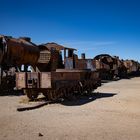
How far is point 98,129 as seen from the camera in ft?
23.1

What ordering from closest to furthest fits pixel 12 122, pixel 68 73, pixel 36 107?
pixel 12 122 → pixel 36 107 → pixel 68 73

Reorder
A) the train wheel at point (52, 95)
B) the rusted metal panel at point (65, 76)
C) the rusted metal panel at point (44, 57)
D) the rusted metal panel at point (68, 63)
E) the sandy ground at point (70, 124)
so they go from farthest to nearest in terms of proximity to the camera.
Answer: the rusted metal panel at point (68, 63), the rusted metal panel at point (44, 57), the train wheel at point (52, 95), the rusted metal panel at point (65, 76), the sandy ground at point (70, 124)

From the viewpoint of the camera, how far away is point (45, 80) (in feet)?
38.0

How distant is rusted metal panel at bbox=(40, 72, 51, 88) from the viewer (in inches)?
452

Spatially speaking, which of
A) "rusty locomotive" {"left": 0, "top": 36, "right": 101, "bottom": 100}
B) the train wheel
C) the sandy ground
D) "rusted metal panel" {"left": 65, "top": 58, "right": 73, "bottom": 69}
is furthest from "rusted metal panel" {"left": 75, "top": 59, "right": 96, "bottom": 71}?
the sandy ground

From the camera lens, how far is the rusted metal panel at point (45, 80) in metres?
11.5

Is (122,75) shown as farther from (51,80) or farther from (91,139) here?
(91,139)

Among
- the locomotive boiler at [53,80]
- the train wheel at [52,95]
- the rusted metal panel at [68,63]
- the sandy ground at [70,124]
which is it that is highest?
the rusted metal panel at [68,63]

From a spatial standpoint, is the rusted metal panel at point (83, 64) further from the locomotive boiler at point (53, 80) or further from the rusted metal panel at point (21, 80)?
the rusted metal panel at point (21, 80)

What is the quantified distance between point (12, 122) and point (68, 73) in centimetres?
571

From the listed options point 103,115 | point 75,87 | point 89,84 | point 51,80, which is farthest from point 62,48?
point 103,115

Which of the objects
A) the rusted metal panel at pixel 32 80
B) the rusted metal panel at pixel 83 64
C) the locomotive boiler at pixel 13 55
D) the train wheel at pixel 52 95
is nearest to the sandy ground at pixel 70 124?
the rusted metal panel at pixel 32 80

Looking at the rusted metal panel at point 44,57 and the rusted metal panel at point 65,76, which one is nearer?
the rusted metal panel at point 65,76

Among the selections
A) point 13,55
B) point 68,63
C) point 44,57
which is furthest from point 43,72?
point 68,63
